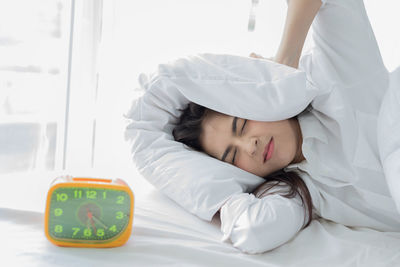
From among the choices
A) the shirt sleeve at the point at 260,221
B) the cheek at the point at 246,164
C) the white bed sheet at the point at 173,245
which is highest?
the cheek at the point at 246,164

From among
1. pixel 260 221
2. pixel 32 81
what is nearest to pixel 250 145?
pixel 260 221

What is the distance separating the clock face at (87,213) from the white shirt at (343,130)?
0.27m

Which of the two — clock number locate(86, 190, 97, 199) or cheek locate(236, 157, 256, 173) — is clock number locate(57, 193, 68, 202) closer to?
clock number locate(86, 190, 97, 199)

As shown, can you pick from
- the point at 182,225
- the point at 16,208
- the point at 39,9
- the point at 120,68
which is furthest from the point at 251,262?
the point at 120,68

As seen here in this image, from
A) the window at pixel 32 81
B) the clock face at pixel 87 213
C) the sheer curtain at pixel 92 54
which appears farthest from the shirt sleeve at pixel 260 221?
the window at pixel 32 81

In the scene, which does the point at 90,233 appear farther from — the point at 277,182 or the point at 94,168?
the point at 94,168

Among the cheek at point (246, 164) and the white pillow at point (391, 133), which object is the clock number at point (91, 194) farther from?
the white pillow at point (391, 133)

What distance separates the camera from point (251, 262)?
2.53ft

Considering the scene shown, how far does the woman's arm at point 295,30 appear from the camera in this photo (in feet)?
3.74

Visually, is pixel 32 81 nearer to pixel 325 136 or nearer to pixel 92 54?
pixel 92 54

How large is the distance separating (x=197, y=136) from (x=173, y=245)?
1.60ft

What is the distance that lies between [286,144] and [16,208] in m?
0.68

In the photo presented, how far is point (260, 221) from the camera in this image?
853 mm

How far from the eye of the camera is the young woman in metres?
1.03
